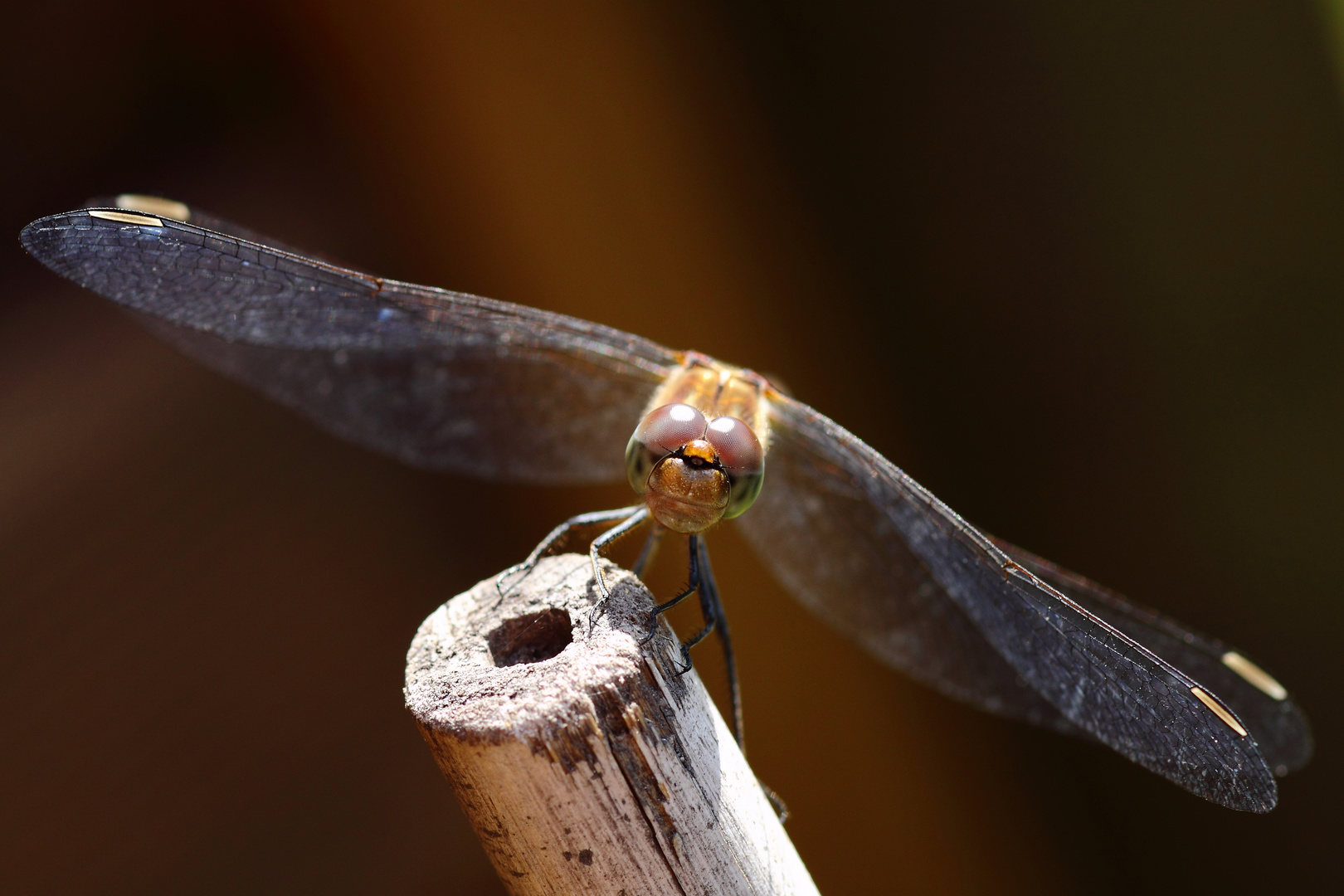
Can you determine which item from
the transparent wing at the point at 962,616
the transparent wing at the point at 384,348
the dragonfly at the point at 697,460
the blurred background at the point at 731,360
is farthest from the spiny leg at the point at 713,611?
the blurred background at the point at 731,360

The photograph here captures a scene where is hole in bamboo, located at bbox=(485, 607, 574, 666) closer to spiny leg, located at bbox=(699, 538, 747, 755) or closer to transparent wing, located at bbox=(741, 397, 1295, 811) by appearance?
spiny leg, located at bbox=(699, 538, 747, 755)

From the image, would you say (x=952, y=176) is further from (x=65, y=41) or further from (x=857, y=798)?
(x=65, y=41)

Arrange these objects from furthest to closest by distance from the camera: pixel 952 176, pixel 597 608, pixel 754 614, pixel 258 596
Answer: pixel 754 614 < pixel 952 176 < pixel 258 596 < pixel 597 608

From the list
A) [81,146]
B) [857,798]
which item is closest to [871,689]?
[857,798]

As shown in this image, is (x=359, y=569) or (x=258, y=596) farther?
(x=359, y=569)

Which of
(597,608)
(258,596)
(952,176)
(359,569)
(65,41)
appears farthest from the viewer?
(952,176)

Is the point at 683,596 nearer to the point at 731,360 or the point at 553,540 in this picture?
the point at 553,540

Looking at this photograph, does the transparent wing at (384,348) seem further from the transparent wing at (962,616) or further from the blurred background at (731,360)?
the blurred background at (731,360)
